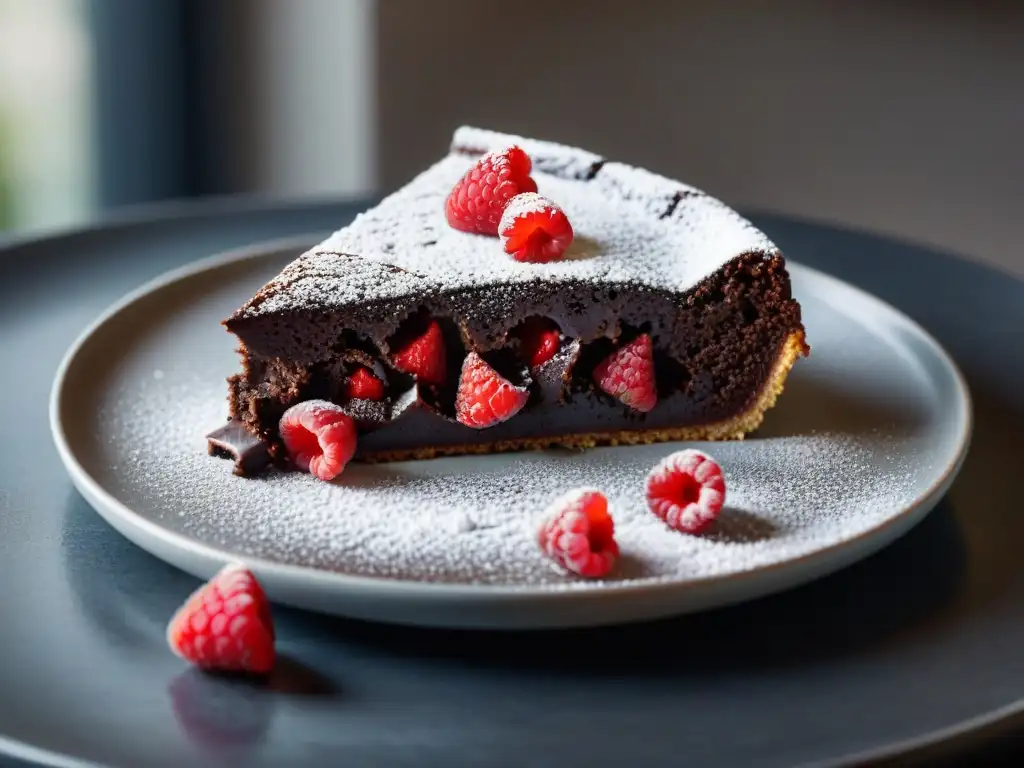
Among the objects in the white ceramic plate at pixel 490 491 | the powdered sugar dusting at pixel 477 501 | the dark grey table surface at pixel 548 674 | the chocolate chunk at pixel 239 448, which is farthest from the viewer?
the chocolate chunk at pixel 239 448

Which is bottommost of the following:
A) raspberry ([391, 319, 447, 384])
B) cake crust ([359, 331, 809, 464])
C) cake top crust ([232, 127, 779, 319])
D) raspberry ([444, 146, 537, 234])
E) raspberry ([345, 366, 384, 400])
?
cake crust ([359, 331, 809, 464])

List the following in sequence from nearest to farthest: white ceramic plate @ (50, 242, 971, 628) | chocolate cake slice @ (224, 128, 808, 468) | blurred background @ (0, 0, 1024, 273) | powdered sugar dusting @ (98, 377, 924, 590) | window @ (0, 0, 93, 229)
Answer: white ceramic plate @ (50, 242, 971, 628), powdered sugar dusting @ (98, 377, 924, 590), chocolate cake slice @ (224, 128, 808, 468), window @ (0, 0, 93, 229), blurred background @ (0, 0, 1024, 273)

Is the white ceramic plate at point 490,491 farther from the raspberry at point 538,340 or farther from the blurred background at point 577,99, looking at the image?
the blurred background at point 577,99

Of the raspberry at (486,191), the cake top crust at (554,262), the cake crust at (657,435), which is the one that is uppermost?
the raspberry at (486,191)

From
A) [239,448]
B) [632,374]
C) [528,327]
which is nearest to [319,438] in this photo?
[239,448]

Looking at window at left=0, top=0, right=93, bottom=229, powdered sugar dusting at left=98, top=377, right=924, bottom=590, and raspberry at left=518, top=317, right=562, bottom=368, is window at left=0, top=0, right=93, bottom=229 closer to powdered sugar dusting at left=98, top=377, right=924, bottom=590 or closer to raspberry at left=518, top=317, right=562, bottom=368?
powdered sugar dusting at left=98, top=377, right=924, bottom=590

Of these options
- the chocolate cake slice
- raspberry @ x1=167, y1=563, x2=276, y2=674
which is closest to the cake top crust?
the chocolate cake slice

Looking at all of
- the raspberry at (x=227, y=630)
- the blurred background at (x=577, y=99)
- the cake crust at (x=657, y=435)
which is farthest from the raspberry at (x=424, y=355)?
the blurred background at (x=577, y=99)
